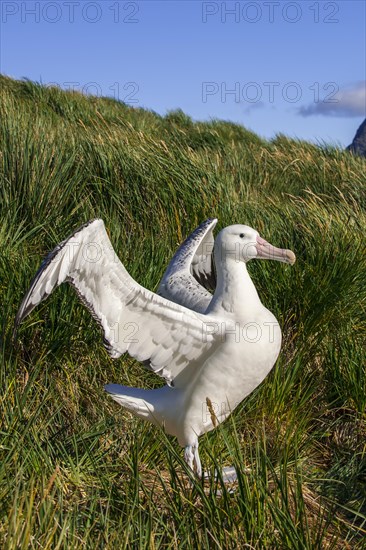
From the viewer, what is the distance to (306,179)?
7.83m

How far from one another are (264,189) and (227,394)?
443 cm

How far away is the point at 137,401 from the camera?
10.0ft

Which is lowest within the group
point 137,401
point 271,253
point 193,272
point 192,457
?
point 192,457

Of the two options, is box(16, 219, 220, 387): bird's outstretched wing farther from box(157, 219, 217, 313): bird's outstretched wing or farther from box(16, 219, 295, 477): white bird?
box(157, 219, 217, 313): bird's outstretched wing

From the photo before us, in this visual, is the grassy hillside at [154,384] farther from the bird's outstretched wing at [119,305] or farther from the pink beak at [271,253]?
the pink beak at [271,253]

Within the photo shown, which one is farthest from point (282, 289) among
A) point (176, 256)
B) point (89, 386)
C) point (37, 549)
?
point (37, 549)

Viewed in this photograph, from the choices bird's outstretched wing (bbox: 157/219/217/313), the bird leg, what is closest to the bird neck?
bird's outstretched wing (bbox: 157/219/217/313)

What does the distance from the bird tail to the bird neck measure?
41 centimetres

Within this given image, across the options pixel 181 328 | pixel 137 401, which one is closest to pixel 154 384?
pixel 137 401

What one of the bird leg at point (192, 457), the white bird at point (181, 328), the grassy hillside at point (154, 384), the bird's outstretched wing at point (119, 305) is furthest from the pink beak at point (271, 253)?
the bird leg at point (192, 457)

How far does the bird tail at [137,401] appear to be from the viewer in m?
3.04

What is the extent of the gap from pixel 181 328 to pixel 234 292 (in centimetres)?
25

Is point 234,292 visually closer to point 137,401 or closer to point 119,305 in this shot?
point 119,305

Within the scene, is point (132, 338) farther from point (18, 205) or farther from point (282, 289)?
point (18, 205)
